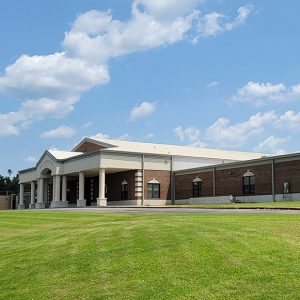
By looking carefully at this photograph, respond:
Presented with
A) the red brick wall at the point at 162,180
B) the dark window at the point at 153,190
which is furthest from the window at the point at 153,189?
the red brick wall at the point at 162,180

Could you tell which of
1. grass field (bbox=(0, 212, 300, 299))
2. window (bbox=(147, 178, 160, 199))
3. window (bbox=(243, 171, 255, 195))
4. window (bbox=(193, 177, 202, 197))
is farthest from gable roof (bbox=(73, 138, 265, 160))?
grass field (bbox=(0, 212, 300, 299))

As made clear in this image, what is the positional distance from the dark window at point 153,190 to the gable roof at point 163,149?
368cm

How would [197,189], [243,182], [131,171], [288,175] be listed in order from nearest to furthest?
[288,175] < [243,182] < [197,189] < [131,171]

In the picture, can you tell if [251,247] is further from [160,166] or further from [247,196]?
[160,166]

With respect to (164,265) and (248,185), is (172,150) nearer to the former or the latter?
(248,185)

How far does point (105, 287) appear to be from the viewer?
8.81 meters

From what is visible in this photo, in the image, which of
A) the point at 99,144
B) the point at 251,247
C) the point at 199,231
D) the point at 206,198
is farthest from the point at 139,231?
the point at 99,144

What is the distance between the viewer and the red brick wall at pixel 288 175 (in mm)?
39875

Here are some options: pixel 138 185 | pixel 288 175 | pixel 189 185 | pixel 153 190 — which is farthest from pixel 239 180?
pixel 138 185

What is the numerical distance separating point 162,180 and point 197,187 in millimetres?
4924

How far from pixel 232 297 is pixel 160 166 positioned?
1852 inches

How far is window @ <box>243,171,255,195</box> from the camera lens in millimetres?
44600

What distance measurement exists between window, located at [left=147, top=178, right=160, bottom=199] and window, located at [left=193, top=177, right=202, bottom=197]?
15.2 feet

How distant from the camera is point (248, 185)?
45.2 m
